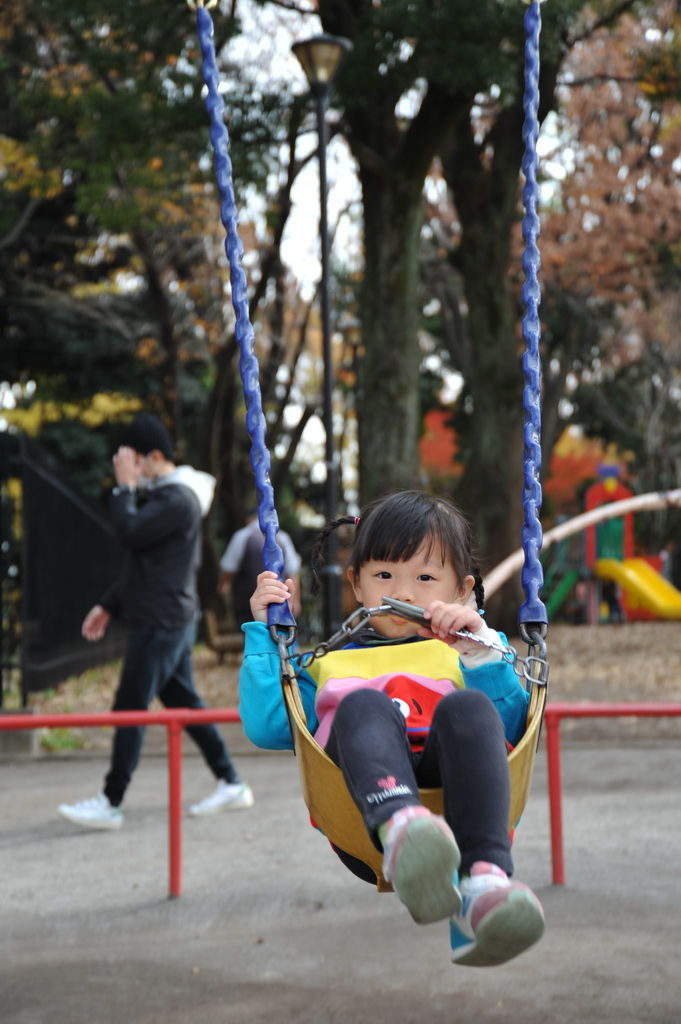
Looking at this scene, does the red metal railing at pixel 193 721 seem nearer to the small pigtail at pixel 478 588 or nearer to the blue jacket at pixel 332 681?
the small pigtail at pixel 478 588

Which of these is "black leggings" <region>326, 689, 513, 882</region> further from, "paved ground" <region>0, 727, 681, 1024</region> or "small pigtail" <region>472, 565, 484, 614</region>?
"paved ground" <region>0, 727, 681, 1024</region>

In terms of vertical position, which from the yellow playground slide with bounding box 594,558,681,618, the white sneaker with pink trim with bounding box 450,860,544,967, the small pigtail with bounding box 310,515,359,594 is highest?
the small pigtail with bounding box 310,515,359,594

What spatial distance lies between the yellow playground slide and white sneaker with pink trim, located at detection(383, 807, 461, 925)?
71.6 ft

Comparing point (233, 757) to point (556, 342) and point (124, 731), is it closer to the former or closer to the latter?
point (124, 731)

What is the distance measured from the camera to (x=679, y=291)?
25.3m

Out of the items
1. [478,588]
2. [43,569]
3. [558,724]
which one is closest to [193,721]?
[558,724]

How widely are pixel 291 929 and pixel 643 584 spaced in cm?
1997

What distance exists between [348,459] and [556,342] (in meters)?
10.2

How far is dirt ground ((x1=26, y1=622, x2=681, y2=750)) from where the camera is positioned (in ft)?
32.6

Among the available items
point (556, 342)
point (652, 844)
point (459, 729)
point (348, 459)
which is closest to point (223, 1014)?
point (459, 729)

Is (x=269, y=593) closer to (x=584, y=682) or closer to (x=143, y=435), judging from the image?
(x=143, y=435)

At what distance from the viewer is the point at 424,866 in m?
2.38

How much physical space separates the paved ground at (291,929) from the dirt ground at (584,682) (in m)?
2.65

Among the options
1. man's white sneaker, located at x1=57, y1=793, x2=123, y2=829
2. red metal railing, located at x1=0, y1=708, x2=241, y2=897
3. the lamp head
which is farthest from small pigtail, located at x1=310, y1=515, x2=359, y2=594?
the lamp head
